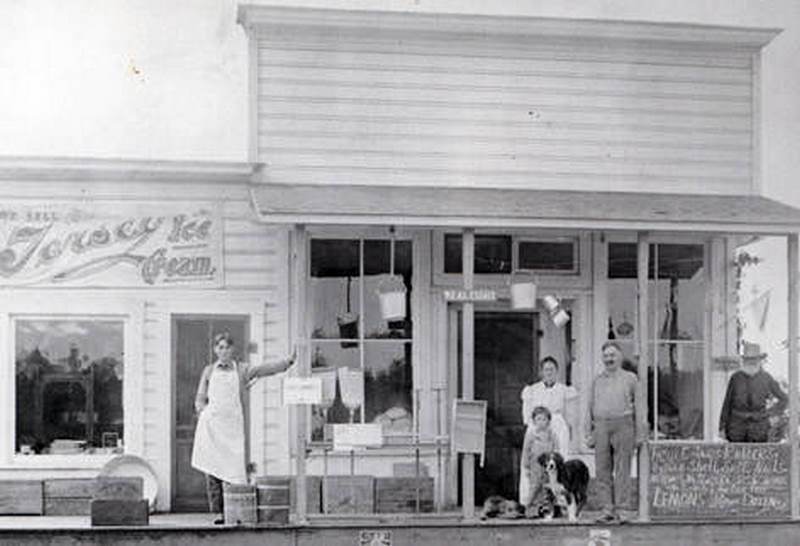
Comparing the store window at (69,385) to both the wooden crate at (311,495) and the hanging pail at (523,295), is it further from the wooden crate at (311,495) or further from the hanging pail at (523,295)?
the hanging pail at (523,295)

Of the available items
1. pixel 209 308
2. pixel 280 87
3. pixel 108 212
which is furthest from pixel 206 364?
pixel 280 87

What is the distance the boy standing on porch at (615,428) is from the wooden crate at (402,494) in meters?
1.75

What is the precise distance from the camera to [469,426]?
1253 cm

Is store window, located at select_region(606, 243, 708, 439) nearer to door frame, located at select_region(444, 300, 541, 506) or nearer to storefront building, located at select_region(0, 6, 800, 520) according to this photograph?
storefront building, located at select_region(0, 6, 800, 520)

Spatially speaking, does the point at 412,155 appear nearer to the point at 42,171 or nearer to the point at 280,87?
the point at 280,87

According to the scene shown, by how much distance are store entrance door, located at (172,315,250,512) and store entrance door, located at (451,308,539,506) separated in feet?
8.14

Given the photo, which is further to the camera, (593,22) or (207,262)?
(593,22)

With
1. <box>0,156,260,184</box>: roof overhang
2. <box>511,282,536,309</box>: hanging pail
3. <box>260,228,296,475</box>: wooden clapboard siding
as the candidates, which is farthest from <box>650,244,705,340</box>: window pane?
<box>0,156,260,184</box>: roof overhang

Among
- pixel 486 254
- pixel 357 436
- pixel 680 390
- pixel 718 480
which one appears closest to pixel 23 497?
pixel 357 436

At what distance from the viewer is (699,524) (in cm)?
1262

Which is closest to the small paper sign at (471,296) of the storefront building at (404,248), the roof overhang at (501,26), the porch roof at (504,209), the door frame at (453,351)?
the storefront building at (404,248)

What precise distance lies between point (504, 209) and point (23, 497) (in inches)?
222

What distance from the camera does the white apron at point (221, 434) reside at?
12.8 metres

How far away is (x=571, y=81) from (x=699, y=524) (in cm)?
522
